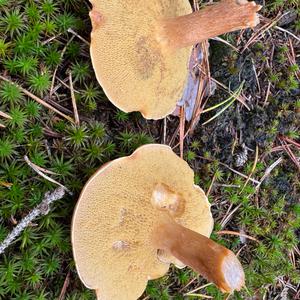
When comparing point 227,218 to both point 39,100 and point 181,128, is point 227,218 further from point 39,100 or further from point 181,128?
point 39,100

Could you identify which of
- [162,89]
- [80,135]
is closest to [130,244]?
[80,135]

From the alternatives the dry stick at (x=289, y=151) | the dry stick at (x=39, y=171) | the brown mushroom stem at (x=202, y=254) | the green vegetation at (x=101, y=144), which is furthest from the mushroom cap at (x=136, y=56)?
the dry stick at (x=289, y=151)

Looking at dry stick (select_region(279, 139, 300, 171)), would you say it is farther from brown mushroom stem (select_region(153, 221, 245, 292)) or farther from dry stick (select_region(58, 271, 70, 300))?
dry stick (select_region(58, 271, 70, 300))

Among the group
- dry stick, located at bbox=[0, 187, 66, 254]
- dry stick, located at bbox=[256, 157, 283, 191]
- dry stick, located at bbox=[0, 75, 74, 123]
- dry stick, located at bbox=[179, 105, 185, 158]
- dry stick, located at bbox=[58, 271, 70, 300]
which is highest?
dry stick, located at bbox=[0, 75, 74, 123]

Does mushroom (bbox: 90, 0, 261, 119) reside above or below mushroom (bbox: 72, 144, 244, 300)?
above

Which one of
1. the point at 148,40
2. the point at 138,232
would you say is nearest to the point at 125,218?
the point at 138,232

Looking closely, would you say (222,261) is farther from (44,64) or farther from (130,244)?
(44,64)

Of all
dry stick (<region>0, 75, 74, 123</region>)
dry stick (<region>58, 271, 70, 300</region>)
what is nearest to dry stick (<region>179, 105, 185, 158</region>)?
dry stick (<region>0, 75, 74, 123</region>)
